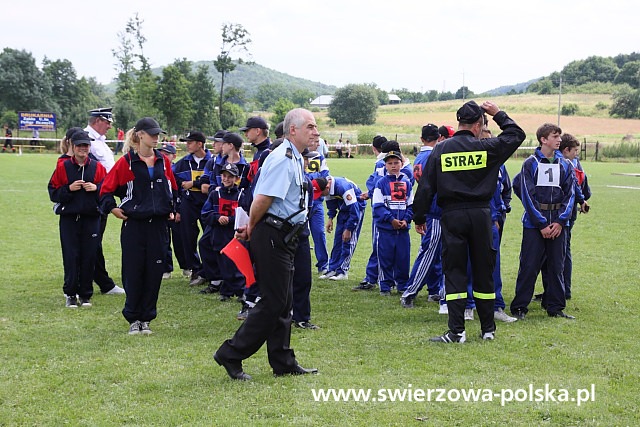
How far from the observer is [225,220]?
8.82 meters

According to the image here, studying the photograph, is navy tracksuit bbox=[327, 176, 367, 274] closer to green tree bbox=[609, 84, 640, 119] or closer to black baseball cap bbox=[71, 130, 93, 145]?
black baseball cap bbox=[71, 130, 93, 145]

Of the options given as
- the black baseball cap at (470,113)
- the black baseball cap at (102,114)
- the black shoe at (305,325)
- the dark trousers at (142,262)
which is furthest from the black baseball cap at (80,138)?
the black baseball cap at (470,113)

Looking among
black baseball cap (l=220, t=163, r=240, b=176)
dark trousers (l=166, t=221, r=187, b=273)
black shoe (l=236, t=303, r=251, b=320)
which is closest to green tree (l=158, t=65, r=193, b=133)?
dark trousers (l=166, t=221, r=187, b=273)

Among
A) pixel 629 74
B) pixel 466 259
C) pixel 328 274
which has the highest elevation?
pixel 629 74

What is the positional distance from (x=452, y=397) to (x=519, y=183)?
380 cm

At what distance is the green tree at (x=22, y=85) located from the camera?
77.4 metres

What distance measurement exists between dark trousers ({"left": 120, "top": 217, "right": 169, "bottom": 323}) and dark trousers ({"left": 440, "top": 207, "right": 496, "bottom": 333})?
3.00 metres

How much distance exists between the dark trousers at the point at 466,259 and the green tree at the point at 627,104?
3509 inches

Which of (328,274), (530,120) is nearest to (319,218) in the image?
(328,274)

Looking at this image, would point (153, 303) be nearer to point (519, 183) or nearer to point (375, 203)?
point (375, 203)

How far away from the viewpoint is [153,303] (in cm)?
738

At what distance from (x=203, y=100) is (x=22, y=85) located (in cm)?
2746

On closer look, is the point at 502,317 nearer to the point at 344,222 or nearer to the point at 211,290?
the point at 344,222

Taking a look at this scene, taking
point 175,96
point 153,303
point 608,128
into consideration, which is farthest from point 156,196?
point 608,128
